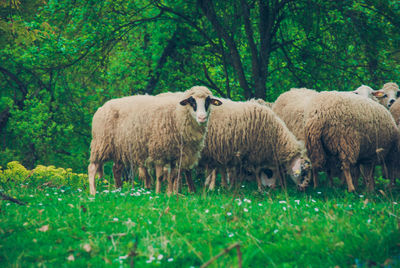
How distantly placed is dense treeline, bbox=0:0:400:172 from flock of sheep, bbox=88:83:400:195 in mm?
2034

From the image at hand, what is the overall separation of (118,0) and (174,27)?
184cm

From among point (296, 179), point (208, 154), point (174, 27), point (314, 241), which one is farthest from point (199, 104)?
point (174, 27)

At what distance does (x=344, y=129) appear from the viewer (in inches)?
271

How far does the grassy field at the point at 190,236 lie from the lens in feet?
9.16

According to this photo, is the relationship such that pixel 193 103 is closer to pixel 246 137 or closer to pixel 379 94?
pixel 246 137

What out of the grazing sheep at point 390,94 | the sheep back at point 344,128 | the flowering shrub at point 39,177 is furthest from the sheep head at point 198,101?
the grazing sheep at point 390,94

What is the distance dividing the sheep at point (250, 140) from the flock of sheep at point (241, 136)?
21mm

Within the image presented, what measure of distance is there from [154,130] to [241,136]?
208 centimetres

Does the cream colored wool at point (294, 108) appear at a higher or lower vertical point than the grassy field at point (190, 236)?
higher

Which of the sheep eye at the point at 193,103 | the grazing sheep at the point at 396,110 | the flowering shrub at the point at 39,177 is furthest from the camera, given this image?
the grazing sheep at the point at 396,110

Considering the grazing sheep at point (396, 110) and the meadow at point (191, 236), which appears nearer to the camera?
the meadow at point (191, 236)

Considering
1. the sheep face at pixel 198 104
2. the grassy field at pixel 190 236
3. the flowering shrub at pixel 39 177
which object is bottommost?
the flowering shrub at pixel 39 177

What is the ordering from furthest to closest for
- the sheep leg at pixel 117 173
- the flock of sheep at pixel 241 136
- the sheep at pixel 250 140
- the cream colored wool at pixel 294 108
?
the cream colored wool at pixel 294 108 < the sheep leg at pixel 117 173 < the sheep at pixel 250 140 < the flock of sheep at pixel 241 136

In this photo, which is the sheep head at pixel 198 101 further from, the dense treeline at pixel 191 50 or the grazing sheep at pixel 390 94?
the grazing sheep at pixel 390 94
